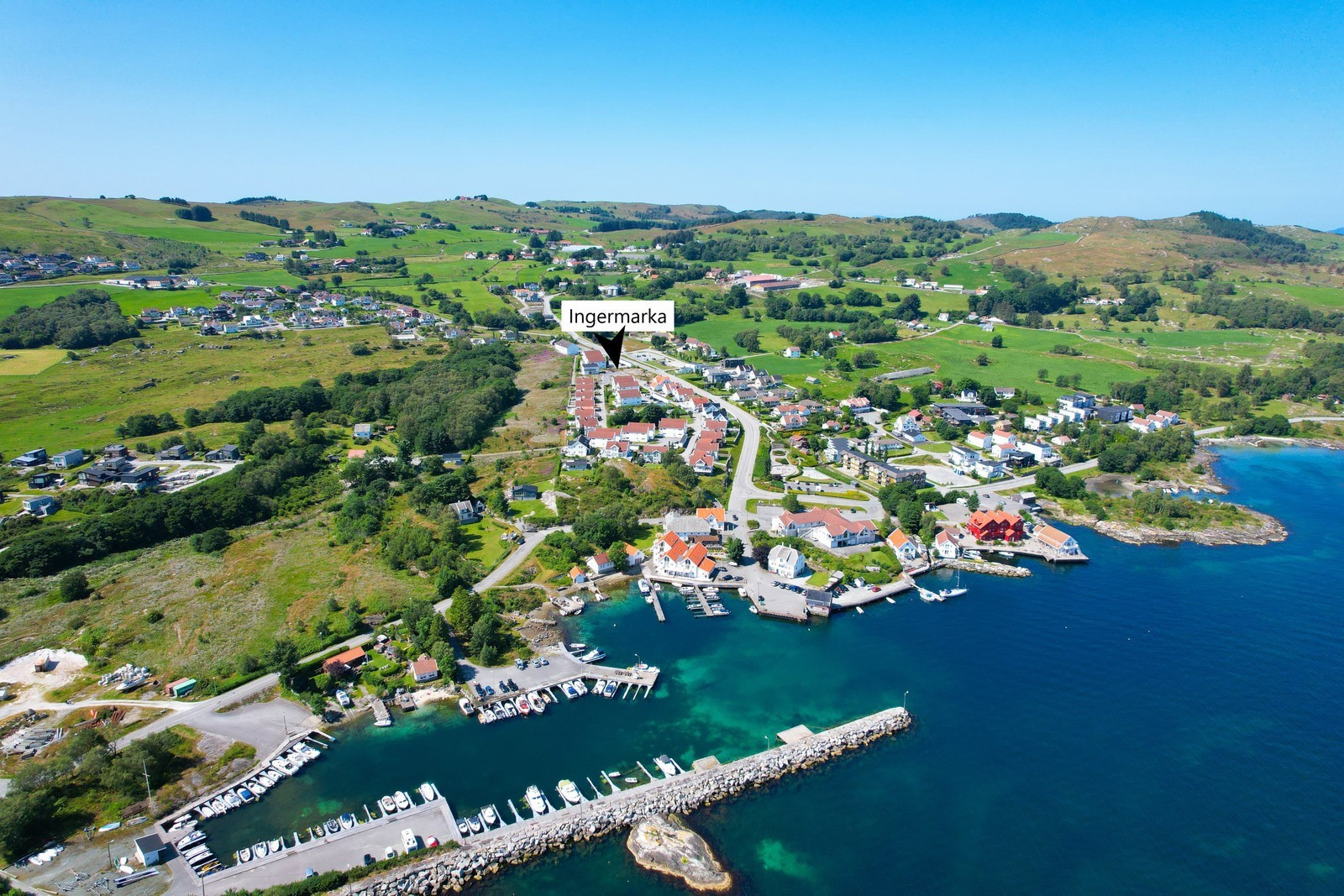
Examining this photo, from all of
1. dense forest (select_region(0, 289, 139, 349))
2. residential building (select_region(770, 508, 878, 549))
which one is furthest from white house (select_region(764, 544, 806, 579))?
dense forest (select_region(0, 289, 139, 349))

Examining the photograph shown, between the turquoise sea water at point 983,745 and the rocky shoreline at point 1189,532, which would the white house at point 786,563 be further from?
the rocky shoreline at point 1189,532

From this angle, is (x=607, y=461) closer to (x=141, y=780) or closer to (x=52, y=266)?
(x=141, y=780)

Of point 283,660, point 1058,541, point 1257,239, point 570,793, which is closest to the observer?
point 570,793

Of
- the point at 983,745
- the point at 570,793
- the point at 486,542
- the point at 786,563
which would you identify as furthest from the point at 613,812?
the point at 486,542

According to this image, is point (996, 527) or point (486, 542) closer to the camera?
point (486, 542)

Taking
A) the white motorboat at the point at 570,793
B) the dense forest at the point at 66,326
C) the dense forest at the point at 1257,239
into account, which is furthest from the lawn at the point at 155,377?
the dense forest at the point at 1257,239

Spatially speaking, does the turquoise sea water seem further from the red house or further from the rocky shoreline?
the rocky shoreline

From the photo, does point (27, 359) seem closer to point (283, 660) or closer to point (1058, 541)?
point (283, 660)
